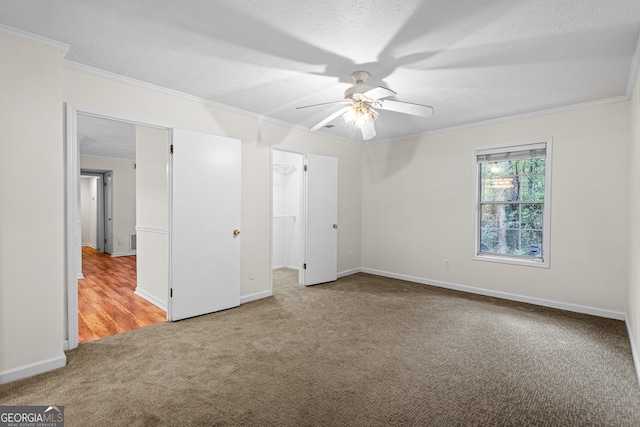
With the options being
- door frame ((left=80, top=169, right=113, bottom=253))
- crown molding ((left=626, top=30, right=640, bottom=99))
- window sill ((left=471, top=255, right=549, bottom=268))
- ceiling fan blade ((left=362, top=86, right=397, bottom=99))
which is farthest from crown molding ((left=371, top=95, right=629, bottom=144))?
door frame ((left=80, top=169, right=113, bottom=253))

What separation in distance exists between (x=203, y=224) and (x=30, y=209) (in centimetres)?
152

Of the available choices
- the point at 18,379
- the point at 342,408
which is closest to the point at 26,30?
the point at 18,379

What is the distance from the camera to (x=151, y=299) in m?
4.16

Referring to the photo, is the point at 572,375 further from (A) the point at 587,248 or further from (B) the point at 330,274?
(B) the point at 330,274

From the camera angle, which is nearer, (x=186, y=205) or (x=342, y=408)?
(x=342, y=408)

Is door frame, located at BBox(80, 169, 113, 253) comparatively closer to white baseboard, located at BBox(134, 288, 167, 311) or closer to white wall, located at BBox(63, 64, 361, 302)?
white baseboard, located at BBox(134, 288, 167, 311)

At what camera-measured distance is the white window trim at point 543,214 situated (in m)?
4.01

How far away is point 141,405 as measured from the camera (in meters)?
2.02

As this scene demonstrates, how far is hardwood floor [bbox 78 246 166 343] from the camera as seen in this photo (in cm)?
330

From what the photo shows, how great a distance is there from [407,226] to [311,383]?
363 cm

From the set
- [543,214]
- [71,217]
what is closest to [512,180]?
[543,214]

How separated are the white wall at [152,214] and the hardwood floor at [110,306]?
0.20 metres

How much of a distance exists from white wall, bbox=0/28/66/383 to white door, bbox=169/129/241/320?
3.43ft

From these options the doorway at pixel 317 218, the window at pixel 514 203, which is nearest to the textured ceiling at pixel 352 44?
the window at pixel 514 203
